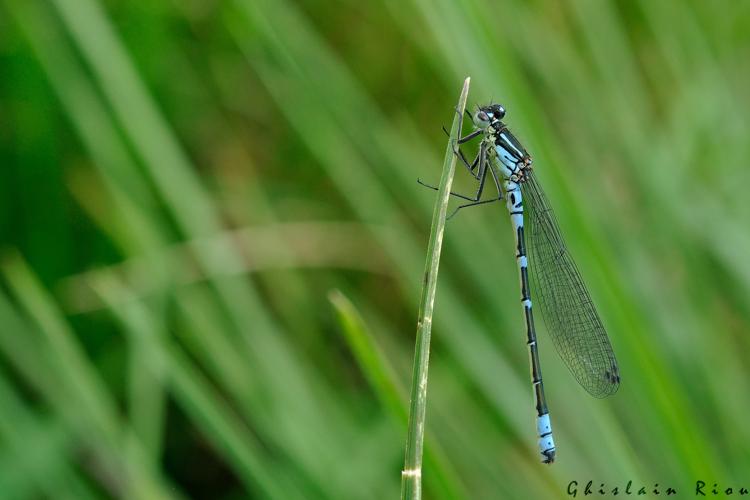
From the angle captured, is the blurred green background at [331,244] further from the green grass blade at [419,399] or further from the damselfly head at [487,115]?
the green grass blade at [419,399]

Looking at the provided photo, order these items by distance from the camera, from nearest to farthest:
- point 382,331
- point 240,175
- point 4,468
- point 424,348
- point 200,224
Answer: point 424,348
point 4,468
point 200,224
point 382,331
point 240,175

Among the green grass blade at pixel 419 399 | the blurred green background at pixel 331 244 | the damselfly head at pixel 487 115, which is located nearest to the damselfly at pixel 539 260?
the damselfly head at pixel 487 115

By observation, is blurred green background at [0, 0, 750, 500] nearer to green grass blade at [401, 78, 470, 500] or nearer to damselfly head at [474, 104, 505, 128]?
damselfly head at [474, 104, 505, 128]

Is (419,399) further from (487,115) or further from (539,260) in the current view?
(539,260)

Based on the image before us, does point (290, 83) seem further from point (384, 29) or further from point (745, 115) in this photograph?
point (745, 115)

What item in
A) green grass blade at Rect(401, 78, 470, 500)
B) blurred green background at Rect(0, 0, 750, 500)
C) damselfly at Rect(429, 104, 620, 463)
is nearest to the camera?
green grass blade at Rect(401, 78, 470, 500)

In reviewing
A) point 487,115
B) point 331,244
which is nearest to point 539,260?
point 487,115

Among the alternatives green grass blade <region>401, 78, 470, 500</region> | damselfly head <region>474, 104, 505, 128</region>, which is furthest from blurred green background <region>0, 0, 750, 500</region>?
green grass blade <region>401, 78, 470, 500</region>

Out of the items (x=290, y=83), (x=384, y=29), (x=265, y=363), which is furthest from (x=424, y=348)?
(x=384, y=29)
